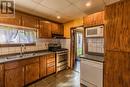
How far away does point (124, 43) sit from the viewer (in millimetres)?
2072

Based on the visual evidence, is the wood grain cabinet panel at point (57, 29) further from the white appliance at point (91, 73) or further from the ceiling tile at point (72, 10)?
the white appliance at point (91, 73)

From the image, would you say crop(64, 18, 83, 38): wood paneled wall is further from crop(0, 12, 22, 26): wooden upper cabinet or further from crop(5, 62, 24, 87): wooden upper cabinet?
crop(5, 62, 24, 87): wooden upper cabinet

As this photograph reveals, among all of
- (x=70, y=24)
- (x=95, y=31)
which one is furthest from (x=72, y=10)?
(x=70, y=24)

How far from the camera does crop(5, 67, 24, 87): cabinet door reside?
2490mm

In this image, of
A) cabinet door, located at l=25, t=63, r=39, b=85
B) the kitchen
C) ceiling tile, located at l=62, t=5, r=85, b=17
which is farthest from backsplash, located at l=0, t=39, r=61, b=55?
ceiling tile, located at l=62, t=5, r=85, b=17

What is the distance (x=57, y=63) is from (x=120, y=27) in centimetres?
284

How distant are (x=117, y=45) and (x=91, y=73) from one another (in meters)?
1.13

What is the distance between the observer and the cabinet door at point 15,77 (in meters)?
2.49

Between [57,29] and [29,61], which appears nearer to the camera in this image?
[29,61]

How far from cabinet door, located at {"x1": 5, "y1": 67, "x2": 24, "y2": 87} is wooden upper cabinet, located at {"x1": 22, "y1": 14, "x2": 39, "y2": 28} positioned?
1.42 metres

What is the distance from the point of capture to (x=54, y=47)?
15.0ft

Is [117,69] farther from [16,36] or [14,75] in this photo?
[16,36]

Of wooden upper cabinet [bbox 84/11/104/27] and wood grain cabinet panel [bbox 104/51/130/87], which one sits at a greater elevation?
wooden upper cabinet [bbox 84/11/104/27]

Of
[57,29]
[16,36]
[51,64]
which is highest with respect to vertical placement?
[57,29]
